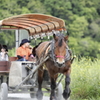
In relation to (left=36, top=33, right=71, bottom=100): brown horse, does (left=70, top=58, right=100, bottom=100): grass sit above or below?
below

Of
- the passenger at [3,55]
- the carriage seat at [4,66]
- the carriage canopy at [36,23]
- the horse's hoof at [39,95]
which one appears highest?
the carriage canopy at [36,23]

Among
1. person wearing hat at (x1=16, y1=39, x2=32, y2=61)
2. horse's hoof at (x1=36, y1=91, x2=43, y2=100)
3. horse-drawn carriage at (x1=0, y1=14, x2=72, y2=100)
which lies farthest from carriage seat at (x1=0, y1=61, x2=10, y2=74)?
horse's hoof at (x1=36, y1=91, x2=43, y2=100)

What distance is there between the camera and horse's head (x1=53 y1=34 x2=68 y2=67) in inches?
447

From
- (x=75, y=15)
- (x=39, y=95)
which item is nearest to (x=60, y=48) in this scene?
(x=39, y=95)

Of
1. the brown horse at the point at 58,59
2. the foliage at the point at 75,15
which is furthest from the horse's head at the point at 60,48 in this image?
the foliage at the point at 75,15

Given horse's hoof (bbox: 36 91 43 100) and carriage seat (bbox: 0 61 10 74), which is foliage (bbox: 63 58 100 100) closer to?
horse's hoof (bbox: 36 91 43 100)

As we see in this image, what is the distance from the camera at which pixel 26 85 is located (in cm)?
1252

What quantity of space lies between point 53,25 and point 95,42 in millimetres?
44428

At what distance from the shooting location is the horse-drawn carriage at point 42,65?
38.0ft

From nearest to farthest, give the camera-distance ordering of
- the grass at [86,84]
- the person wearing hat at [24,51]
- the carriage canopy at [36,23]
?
the carriage canopy at [36,23]
the person wearing hat at [24,51]
the grass at [86,84]

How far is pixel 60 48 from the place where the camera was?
11.5 meters

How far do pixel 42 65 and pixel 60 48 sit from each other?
4.18 feet

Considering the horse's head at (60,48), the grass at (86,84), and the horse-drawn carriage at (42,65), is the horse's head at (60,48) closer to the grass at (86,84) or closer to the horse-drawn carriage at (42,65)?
the horse-drawn carriage at (42,65)

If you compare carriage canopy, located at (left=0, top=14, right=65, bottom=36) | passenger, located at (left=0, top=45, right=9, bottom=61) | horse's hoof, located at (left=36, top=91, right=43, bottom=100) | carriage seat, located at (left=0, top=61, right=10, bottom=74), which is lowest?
horse's hoof, located at (left=36, top=91, right=43, bottom=100)
